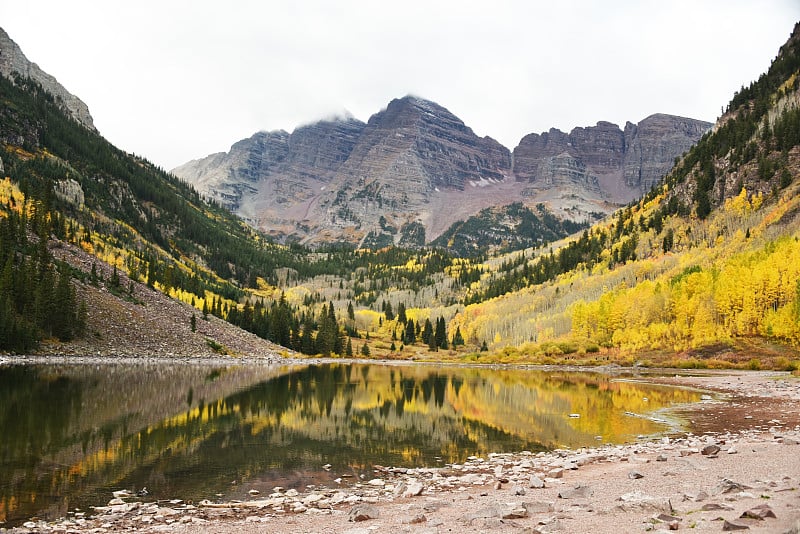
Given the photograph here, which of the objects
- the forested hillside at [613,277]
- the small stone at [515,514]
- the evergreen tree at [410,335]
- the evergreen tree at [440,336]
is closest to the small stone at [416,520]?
the small stone at [515,514]

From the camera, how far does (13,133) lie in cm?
18862

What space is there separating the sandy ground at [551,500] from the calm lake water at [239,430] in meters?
2.39

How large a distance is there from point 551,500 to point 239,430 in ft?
69.2

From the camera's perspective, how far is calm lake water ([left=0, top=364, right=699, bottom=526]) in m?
19.5

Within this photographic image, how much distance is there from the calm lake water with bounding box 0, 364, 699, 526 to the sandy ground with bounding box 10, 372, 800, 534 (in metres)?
2.39

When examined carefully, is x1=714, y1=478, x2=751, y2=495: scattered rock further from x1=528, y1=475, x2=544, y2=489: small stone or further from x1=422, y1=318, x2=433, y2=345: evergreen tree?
x1=422, y1=318, x2=433, y2=345: evergreen tree

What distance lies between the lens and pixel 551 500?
14.8 m

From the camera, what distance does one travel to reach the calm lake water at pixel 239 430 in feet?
64.1

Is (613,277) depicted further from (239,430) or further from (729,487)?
(729,487)

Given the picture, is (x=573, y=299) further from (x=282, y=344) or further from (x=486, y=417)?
(x=486, y=417)

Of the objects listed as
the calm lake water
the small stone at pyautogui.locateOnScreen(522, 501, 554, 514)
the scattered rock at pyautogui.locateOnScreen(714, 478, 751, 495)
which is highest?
the scattered rock at pyautogui.locateOnScreen(714, 478, 751, 495)

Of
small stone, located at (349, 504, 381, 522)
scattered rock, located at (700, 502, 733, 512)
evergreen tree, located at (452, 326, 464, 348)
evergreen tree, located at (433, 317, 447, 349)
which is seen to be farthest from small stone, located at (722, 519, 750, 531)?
evergreen tree, located at (452, 326, 464, 348)

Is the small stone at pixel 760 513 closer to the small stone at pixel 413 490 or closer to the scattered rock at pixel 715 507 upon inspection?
the scattered rock at pixel 715 507

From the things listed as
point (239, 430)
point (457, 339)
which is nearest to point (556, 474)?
point (239, 430)
